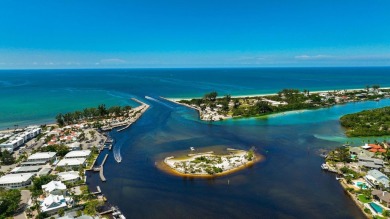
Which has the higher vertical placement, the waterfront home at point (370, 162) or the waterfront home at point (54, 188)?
the waterfront home at point (370, 162)

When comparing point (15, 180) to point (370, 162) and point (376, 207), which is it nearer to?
point (376, 207)

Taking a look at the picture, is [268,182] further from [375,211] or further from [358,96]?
[358,96]

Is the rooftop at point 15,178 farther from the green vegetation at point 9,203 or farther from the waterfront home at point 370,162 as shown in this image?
the waterfront home at point 370,162

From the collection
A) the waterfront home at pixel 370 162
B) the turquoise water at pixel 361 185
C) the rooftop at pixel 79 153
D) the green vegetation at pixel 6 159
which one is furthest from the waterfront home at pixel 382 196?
the green vegetation at pixel 6 159

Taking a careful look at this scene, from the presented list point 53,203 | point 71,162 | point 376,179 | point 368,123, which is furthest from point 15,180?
→ point 368,123

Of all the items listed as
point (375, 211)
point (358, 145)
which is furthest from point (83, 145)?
point (358, 145)

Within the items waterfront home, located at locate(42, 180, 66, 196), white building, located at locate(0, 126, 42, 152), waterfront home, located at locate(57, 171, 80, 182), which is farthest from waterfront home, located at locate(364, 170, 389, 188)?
white building, located at locate(0, 126, 42, 152)
